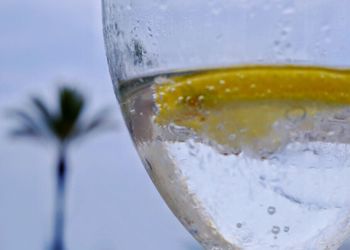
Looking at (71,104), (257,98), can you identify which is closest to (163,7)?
(257,98)

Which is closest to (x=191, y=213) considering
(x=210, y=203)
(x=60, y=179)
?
(x=210, y=203)

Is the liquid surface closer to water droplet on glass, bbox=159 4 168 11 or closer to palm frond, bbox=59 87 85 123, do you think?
water droplet on glass, bbox=159 4 168 11

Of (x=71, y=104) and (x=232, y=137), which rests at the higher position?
(x=71, y=104)

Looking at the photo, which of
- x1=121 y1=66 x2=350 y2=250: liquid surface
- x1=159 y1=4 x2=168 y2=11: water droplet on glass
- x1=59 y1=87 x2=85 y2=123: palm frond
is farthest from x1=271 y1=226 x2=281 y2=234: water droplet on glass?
x1=59 y1=87 x2=85 y2=123: palm frond

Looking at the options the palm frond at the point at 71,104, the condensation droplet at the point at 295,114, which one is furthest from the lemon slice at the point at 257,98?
the palm frond at the point at 71,104

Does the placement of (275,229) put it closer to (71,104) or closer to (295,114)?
(295,114)

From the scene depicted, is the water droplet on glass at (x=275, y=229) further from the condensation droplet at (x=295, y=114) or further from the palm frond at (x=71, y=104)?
the palm frond at (x=71, y=104)

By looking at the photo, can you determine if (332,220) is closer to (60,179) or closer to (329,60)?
(329,60)
